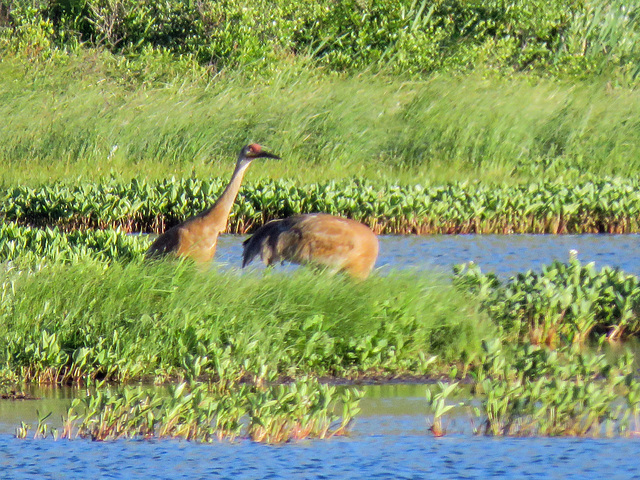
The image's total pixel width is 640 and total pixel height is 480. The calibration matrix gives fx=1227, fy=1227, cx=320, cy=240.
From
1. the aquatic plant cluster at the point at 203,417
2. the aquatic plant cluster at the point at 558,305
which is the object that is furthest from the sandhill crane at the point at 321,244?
the aquatic plant cluster at the point at 203,417

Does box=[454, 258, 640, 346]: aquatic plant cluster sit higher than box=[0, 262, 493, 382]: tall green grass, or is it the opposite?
box=[0, 262, 493, 382]: tall green grass

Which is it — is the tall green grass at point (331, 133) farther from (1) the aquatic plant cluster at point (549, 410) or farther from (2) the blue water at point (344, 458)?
(2) the blue water at point (344, 458)

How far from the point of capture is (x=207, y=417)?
5906 mm

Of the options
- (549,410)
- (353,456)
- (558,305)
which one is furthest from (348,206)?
(353,456)

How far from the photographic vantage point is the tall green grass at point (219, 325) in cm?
725

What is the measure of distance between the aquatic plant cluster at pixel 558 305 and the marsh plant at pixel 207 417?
3.02 m

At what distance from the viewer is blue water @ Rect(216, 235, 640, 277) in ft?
39.5

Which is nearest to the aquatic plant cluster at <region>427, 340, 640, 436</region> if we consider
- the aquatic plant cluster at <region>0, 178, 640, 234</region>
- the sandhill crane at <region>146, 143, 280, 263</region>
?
the sandhill crane at <region>146, 143, 280, 263</region>

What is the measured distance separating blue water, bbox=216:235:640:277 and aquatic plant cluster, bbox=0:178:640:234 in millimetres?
435

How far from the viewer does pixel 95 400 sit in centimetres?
594

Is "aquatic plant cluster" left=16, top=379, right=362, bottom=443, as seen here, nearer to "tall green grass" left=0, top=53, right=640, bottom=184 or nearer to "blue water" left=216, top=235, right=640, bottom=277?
"blue water" left=216, top=235, right=640, bottom=277

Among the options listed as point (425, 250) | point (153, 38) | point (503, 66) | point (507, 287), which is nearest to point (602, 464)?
point (507, 287)

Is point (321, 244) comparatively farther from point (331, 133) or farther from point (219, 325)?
point (331, 133)

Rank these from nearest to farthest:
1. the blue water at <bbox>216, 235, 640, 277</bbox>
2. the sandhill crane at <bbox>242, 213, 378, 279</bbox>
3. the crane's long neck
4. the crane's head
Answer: the sandhill crane at <bbox>242, 213, 378, 279</bbox> < the crane's long neck < the crane's head < the blue water at <bbox>216, 235, 640, 277</bbox>
